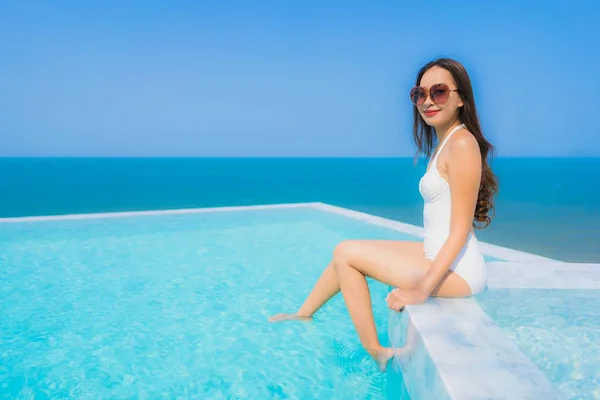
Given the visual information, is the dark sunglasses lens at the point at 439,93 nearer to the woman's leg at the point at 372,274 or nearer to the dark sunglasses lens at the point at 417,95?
the dark sunglasses lens at the point at 417,95

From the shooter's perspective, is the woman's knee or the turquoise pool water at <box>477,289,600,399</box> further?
the woman's knee

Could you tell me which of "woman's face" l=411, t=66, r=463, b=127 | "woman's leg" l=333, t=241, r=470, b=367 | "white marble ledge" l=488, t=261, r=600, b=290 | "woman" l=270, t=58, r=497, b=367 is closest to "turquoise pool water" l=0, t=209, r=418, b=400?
"woman's leg" l=333, t=241, r=470, b=367

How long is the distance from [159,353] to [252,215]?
5.38 metres

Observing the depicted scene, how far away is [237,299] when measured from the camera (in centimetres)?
372

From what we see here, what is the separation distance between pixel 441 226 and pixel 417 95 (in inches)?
25.7

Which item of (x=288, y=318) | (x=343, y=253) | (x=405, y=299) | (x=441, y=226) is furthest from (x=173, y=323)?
(x=441, y=226)

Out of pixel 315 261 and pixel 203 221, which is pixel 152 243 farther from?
pixel 315 261

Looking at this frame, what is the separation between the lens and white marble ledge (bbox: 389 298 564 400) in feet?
4.30

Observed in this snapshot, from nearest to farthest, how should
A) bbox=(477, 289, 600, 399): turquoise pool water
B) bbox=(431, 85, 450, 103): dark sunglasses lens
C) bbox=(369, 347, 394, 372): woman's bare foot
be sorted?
1. bbox=(477, 289, 600, 399): turquoise pool water
2. bbox=(431, 85, 450, 103): dark sunglasses lens
3. bbox=(369, 347, 394, 372): woman's bare foot

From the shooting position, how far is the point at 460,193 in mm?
1919

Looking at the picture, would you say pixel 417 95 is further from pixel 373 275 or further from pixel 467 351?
pixel 467 351

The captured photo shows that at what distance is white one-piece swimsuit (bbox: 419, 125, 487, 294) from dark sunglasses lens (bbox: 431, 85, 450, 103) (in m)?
0.16

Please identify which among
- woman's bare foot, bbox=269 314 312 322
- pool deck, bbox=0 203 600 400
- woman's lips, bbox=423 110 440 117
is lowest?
woman's bare foot, bbox=269 314 312 322

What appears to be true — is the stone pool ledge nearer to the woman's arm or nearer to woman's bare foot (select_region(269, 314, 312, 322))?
the woman's arm
